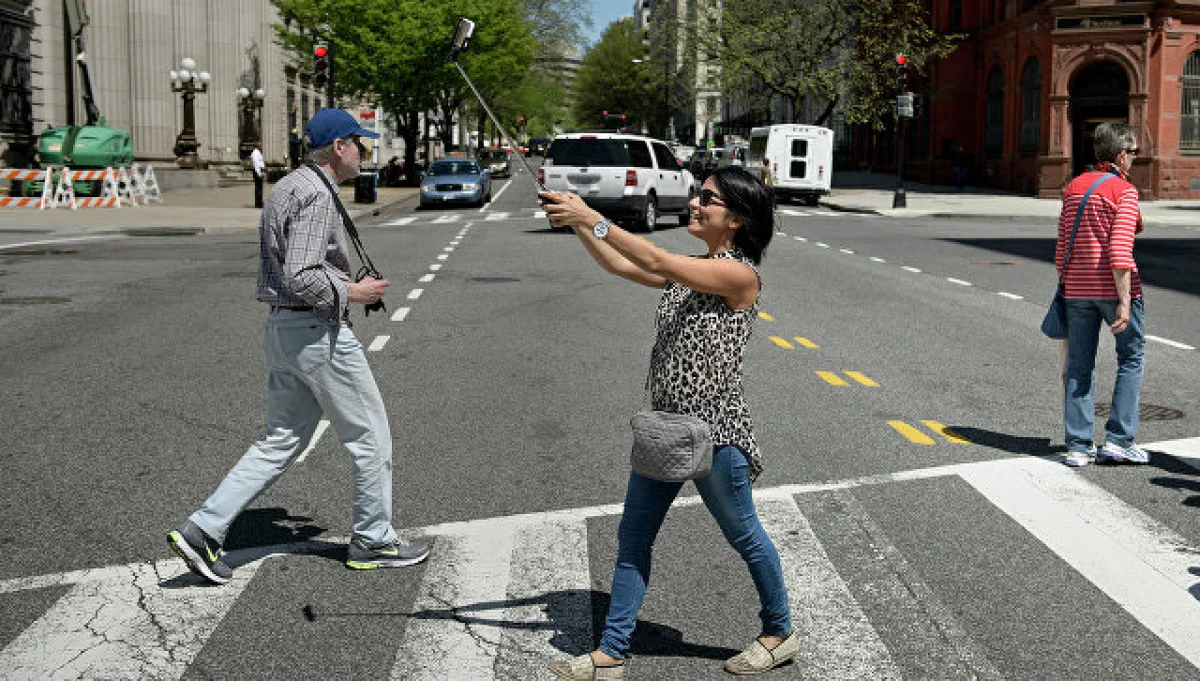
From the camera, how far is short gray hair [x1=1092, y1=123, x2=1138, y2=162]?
764 centimetres

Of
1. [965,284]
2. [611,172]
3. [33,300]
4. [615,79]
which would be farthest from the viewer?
[615,79]

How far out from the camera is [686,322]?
172 inches

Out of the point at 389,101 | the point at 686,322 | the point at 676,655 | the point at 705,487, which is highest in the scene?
the point at 389,101

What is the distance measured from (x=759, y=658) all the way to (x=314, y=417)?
2.26 m

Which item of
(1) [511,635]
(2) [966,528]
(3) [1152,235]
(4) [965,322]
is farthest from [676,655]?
(3) [1152,235]

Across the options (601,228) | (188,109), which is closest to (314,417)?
(601,228)

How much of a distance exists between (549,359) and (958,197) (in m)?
38.6

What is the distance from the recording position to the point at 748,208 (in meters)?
4.41

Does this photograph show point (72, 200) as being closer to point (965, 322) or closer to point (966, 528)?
point (965, 322)

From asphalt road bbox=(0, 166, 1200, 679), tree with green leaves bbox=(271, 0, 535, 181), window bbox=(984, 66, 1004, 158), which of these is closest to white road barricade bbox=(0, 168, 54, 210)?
tree with green leaves bbox=(271, 0, 535, 181)

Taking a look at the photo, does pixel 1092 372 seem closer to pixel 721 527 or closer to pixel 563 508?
pixel 563 508

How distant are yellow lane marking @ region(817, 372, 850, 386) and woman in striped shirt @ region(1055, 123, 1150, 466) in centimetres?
262

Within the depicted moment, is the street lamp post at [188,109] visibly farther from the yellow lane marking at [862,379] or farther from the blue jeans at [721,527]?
the blue jeans at [721,527]

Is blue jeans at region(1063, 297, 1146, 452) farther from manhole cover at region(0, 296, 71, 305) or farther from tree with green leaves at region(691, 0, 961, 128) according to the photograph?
tree with green leaves at region(691, 0, 961, 128)
